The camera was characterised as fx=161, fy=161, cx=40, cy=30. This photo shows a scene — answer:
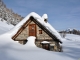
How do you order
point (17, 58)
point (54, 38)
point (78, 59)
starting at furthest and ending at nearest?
point (54, 38), point (78, 59), point (17, 58)

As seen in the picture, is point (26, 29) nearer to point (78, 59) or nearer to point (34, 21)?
point (34, 21)

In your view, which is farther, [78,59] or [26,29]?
[26,29]

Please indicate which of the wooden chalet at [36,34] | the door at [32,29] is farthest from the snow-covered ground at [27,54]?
the wooden chalet at [36,34]

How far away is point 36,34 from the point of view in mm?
20391

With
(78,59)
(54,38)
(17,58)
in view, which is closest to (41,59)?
(17,58)

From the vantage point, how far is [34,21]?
2012 centimetres

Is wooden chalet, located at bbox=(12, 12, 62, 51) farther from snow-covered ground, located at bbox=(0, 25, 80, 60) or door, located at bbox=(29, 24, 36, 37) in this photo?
snow-covered ground, located at bbox=(0, 25, 80, 60)

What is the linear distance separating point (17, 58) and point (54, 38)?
935 centimetres

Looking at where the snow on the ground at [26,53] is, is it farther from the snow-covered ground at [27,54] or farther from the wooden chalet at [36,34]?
the wooden chalet at [36,34]

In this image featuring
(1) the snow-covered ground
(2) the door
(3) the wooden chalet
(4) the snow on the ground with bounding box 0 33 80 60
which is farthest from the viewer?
(2) the door

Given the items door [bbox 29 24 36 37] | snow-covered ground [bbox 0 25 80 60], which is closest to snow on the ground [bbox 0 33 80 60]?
snow-covered ground [bbox 0 25 80 60]

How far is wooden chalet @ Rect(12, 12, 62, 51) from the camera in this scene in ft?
65.7

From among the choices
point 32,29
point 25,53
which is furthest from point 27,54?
point 32,29

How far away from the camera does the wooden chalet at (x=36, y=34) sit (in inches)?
788
